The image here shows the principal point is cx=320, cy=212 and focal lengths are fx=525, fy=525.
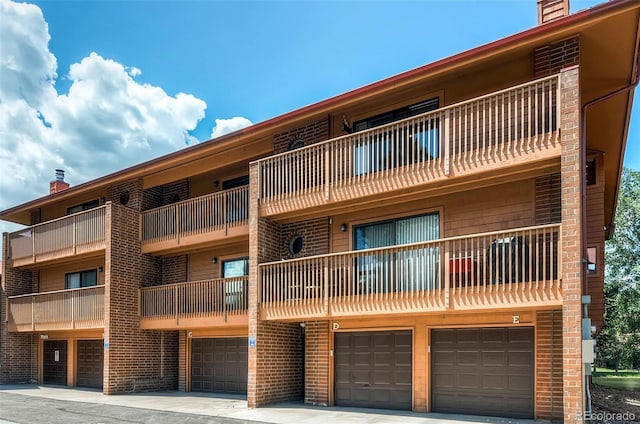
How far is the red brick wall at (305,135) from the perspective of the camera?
1369cm

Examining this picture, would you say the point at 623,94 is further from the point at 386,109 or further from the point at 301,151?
the point at 301,151

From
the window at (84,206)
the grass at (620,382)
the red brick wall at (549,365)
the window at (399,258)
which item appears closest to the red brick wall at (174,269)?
the window at (84,206)

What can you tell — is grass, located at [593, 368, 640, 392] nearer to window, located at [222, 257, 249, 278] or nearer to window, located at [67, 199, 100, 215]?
window, located at [222, 257, 249, 278]

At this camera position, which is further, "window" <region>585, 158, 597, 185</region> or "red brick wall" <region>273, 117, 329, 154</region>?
"window" <region>585, 158, 597, 185</region>

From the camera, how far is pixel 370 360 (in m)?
12.6

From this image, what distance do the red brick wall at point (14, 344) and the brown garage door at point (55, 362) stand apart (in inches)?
14.5

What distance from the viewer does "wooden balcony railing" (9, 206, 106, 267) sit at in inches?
690

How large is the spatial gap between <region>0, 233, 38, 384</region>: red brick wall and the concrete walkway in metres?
4.74

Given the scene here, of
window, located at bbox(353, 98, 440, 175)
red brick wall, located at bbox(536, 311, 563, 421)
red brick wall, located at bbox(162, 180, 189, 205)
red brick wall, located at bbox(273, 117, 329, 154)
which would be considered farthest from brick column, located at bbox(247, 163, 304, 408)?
red brick wall, located at bbox(536, 311, 563, 421)

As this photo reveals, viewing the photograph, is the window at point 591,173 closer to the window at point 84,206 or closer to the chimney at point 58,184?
the window at point 84,206

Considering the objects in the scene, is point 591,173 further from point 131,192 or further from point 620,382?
point 620,382

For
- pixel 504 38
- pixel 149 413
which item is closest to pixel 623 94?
pixel 504 38

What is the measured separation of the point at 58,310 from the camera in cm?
1828

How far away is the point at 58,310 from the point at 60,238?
2571 mm
